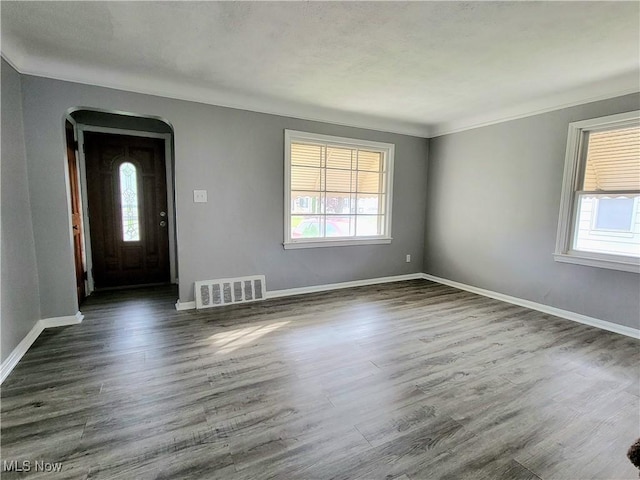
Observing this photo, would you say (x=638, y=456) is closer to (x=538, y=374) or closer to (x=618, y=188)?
(x=538, y=374)

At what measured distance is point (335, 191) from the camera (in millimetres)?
4559

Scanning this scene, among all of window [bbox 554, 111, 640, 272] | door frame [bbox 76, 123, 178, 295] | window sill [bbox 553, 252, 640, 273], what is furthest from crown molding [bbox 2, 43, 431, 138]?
window sill [bbox 553, 252, 640, 273]

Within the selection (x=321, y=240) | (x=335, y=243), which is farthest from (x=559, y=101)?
(x=321, y=240)

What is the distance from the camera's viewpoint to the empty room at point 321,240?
68.8 inches

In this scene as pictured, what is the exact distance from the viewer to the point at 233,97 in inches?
142

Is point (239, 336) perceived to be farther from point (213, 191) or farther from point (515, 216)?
point (515, 216)

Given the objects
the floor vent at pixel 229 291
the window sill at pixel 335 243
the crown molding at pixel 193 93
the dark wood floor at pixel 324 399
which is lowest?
the dark wood floor at pixel 324 399

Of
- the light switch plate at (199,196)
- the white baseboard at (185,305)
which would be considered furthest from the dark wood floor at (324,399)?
the light switch plate at (199,196)

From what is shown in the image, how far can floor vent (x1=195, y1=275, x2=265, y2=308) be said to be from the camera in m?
3.72

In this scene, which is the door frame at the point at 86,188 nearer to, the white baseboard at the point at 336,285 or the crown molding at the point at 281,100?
the crown molding at the point at 281,100

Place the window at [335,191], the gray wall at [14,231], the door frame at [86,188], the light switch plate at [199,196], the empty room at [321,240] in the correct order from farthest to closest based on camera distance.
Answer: the window at [335,191]
the door frame at [86,188]
the light switch plate at [199,196]
the gray wall at [14,231]
the empty room at [321,240]

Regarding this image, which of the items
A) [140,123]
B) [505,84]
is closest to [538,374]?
[505,84]

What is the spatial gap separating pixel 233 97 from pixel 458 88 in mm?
2507

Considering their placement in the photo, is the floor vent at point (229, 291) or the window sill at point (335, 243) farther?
the window sill at point (335, 243)
